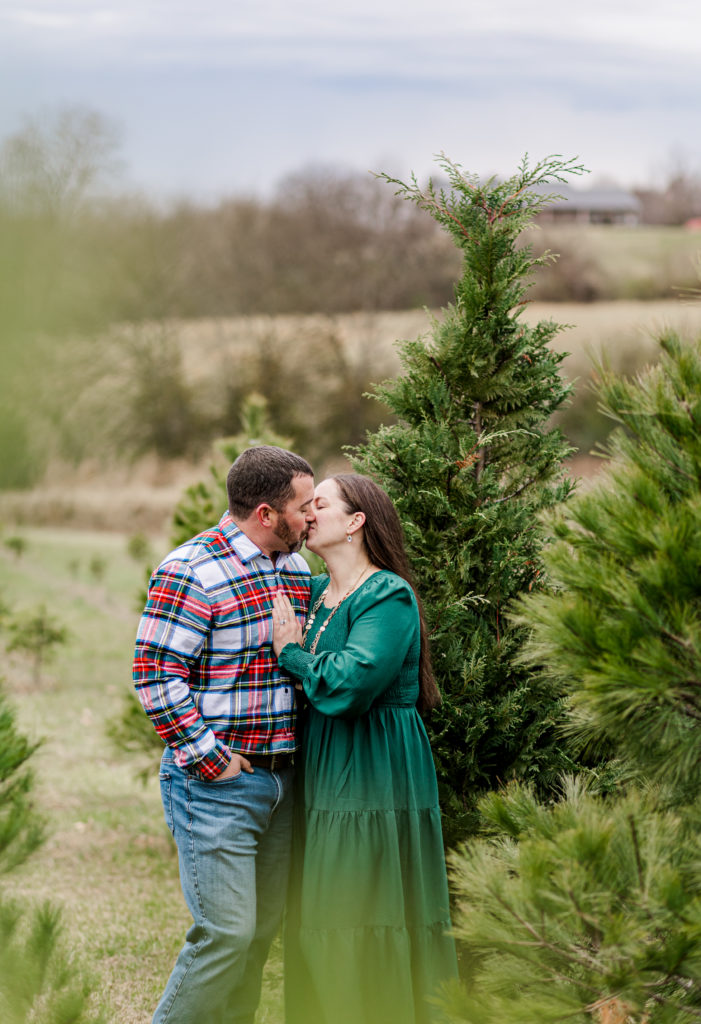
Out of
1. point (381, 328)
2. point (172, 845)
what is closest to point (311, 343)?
point (381, 328)

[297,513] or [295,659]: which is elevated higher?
[297,513]

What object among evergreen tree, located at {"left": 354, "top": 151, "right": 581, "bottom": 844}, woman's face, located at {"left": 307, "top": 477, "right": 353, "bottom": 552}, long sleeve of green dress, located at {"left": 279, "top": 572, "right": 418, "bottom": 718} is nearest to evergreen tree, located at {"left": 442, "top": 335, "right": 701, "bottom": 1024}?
long sleeve of green dress, located at {"left": 279, "top": 572, "right": 418, "bottom": 718}

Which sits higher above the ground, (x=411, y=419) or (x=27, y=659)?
(x=411, y=419)

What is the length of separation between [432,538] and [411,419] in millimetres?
543

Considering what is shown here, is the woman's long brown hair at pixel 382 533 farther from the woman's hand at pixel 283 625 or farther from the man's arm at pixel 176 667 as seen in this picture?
the man's arm at pixel 176 667

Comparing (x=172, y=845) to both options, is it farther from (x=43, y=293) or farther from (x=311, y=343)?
(x=311, y=343)

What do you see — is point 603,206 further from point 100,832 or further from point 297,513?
point 297,513

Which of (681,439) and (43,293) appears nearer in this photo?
(43,293)

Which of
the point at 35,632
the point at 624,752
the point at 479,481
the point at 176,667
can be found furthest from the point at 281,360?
the point at 624,752

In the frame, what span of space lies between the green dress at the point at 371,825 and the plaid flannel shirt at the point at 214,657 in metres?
0.13

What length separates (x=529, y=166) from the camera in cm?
366

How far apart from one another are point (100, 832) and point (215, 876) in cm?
514

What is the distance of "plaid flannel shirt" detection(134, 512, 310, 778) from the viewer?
296 centimetres

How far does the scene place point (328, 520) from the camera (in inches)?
124
